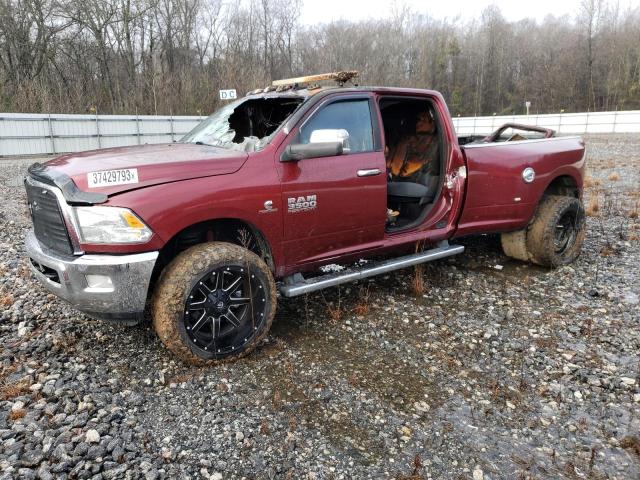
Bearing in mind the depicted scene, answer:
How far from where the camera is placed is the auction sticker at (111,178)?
10.3 ft

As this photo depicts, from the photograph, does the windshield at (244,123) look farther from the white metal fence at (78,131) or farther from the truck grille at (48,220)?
the white metal fence at (78,131)

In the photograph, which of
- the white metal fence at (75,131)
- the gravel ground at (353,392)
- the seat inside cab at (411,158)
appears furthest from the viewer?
the white metal fence at (75,131)

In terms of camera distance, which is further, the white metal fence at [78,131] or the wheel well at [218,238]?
the white metal fence at [78,131]

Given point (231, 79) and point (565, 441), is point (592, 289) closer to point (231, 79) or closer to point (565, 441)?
point (565, 441)

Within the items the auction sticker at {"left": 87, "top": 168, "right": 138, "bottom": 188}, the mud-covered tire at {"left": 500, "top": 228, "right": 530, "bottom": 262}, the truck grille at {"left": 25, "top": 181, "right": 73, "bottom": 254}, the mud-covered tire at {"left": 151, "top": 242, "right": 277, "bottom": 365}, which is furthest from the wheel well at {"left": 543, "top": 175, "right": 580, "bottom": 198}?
the truck grille at {"left": 25, "top": 181, "right": 73, "bottom": 254}

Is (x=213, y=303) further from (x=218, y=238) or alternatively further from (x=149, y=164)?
(x=149, y=164)

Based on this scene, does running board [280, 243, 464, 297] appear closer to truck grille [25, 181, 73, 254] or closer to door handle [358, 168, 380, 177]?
door handle [358, 168, 380, 177]

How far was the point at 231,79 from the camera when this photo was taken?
1157 inches

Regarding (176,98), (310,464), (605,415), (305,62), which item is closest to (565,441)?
(605,415)

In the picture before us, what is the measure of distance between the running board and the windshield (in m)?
1.16

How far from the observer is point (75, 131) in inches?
846

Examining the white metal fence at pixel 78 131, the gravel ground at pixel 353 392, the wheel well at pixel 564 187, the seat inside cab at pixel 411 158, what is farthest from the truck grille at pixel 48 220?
the white metal fence at pixel 78 131

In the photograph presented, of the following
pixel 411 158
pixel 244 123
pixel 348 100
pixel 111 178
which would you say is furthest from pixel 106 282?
pixel 411 158

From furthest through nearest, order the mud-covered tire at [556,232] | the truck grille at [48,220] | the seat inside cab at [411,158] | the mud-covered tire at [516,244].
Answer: the mud-covered tire at [516,244] → the mud-covered tire at [556,232] → the seat inside cab at [411,158] → the truck grille at [48,220]
